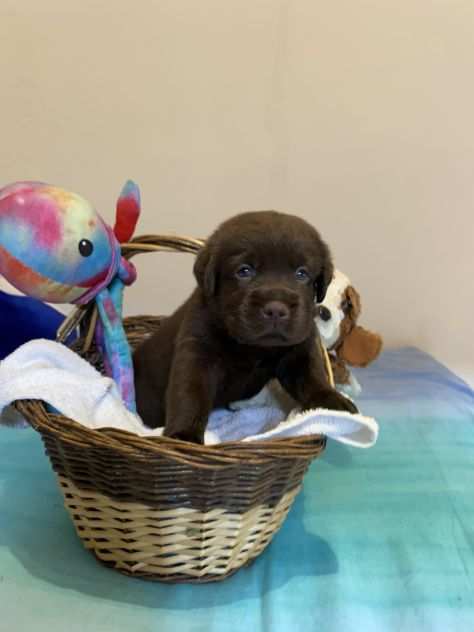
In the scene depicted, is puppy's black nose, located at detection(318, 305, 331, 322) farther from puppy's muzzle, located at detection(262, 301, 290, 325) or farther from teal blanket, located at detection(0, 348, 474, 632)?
puppy's muzzle, located at detection(262, 301, 290, 325)

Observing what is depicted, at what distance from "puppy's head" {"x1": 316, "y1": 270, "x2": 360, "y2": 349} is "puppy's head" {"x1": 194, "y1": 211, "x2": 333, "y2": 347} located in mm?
418

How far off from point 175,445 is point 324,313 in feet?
2.65

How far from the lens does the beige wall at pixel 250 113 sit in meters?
2.06

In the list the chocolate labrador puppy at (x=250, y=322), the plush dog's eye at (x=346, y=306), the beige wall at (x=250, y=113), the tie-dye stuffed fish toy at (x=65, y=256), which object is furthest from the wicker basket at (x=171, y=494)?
the beige wall at (x=250, y=113)

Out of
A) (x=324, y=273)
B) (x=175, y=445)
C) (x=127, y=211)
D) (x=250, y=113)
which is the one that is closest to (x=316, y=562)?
(x=175, y=445)

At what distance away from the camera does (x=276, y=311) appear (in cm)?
103

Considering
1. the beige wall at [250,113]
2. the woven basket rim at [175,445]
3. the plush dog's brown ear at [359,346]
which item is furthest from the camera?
the beige wall at [250,113]

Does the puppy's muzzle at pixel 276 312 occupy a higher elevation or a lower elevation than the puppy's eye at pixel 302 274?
lower

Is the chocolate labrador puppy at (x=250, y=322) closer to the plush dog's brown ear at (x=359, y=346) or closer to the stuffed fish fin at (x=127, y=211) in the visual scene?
the stuffed fish fin at (x=127, y=211)

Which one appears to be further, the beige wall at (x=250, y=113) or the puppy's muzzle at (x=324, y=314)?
the beige wall at (x=250, y=113)

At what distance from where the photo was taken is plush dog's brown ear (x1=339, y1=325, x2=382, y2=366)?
169 cm

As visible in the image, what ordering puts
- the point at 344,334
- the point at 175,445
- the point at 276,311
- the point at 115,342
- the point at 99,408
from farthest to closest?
the point at 344,334, the point at 115,342, the point at 99,408, the point at 276,311, the point at 175,445

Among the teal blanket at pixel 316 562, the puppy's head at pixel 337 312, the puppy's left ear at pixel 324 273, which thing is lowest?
the teal blanket at pixel 316 562

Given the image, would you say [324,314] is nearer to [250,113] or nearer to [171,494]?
[171,494]
